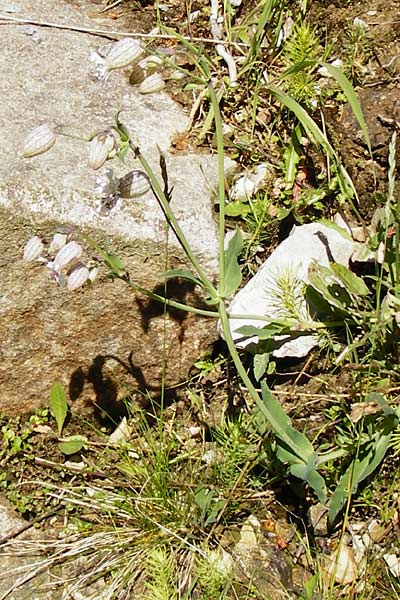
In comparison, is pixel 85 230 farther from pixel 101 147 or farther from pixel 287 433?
pixel 287 433

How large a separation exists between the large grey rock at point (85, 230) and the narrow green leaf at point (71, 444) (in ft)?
0.40

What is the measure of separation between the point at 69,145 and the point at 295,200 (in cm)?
72

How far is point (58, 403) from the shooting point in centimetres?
271

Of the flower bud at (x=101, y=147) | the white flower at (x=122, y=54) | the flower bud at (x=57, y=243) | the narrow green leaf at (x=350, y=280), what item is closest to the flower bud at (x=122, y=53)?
the white flower at (x=122, y=54)

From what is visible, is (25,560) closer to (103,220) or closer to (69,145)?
(103,220)

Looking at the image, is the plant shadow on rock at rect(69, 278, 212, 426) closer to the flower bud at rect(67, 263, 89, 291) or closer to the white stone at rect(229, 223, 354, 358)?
the white stone at rect(229, 223, 354, 358)

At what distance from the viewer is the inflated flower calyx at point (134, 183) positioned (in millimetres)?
2314

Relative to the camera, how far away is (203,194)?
272cm

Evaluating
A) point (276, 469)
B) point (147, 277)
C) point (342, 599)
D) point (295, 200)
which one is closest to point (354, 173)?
point (295, 200)

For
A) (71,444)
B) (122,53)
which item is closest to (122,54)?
(122,53)

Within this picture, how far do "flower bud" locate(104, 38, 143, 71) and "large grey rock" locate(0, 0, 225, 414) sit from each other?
0.47 meters

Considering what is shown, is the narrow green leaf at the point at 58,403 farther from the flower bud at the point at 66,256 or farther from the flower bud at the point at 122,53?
the flower bud at the point at 122,53

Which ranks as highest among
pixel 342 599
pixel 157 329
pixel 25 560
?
pixel 157 329

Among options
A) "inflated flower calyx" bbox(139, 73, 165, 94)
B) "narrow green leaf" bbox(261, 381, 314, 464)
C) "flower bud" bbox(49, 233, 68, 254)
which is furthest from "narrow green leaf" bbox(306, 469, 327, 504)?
"inflated flower calyx" bbox(139, 73, 165, 94)
